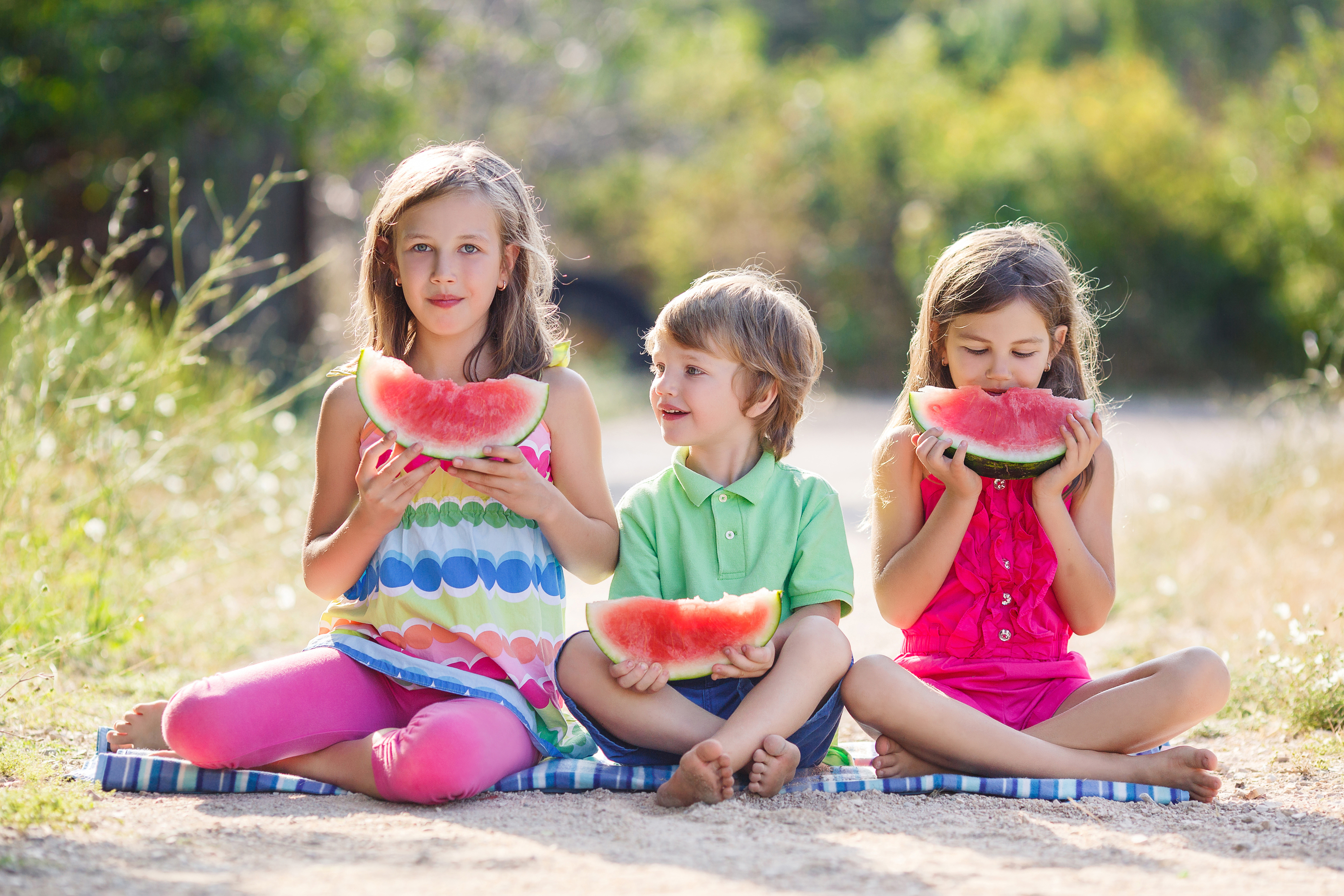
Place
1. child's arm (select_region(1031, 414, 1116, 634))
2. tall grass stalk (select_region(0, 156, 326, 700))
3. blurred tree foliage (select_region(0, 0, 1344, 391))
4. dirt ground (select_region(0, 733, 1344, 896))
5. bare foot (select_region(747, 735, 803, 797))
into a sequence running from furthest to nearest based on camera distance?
1. blurred tree foliage (select_region(0, 0, 1344, 391))
2. tall grass stalk (select_region(0, 156, 326, 700))
3. child's arm (select_region(1031, 414, 1116, 634))
4. bare foot (select_region(747, 735, 803, 797))
5. dirt ground (select_region(0, 733, 1344, 896))

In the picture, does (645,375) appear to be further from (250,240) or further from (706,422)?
(706,422)

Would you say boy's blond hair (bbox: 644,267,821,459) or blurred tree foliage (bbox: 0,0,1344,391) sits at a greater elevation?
blurred tree foliage (bbox: 0,0,1344,391)

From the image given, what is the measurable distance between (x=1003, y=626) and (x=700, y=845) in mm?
1249

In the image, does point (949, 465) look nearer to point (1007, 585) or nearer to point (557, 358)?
point (1007, 585)

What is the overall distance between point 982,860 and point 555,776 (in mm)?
1126

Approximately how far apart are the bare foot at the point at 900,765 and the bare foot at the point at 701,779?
0.52 meters

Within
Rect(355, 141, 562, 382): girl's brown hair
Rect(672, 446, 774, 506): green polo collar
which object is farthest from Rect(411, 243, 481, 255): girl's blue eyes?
Rect(672, 446, 774, 506): green polo collar

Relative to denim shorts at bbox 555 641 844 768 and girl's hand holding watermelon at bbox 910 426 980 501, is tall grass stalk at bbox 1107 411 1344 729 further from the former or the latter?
denim shorts at bbox 555 641 844 768

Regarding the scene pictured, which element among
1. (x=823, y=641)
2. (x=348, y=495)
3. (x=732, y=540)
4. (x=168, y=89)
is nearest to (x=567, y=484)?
(x=732, y=540)

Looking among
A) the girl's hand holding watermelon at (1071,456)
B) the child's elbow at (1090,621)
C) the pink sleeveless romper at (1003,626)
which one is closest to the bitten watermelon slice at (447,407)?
the pink sleeveless romper at (1003,626)

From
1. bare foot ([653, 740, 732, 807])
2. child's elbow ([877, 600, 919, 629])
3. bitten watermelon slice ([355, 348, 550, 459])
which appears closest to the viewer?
bare foot ([653, 740, 732, 807])

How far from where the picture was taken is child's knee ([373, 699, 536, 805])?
2.97 m

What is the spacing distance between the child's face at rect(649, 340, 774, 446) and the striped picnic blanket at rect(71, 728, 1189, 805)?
2.97 ft

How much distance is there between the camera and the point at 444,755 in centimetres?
297
